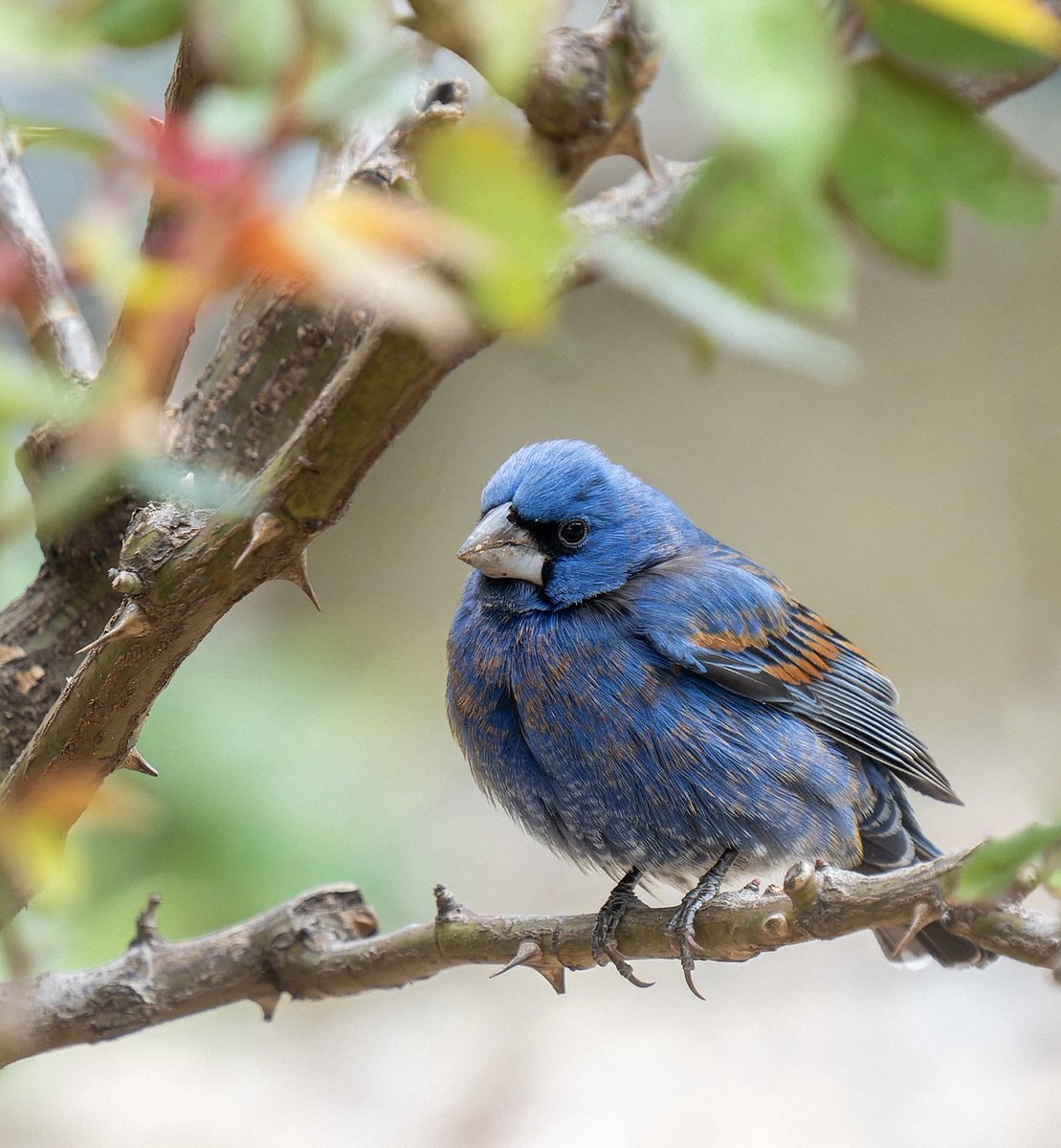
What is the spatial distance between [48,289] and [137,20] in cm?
94

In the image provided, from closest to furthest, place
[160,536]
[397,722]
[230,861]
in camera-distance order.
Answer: [160,536]
[230,861]
[397,722]

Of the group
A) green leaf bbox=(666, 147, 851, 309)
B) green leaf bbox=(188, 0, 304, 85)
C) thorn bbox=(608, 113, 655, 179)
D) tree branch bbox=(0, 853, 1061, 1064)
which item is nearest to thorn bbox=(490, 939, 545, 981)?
tree branch bbox=(0, 853, 1061, 1064)

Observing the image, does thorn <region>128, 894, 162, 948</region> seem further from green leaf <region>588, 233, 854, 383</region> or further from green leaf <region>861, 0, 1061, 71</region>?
green leaf <region>861, 0, 1061, 71</region>

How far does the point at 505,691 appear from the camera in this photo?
2.25 m

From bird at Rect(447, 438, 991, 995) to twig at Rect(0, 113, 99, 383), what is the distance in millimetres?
676

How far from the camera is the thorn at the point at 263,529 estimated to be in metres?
1.08

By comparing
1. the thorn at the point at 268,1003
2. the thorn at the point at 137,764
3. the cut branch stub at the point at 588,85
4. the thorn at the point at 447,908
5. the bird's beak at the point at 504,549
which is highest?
the bird's beak at the point at 504,549

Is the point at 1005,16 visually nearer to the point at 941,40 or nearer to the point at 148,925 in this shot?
the point at 941,40

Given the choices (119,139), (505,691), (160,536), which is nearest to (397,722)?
(505,691)

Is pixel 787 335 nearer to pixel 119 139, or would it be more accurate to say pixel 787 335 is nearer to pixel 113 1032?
pixel 119 139

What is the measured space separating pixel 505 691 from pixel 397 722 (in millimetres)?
2555

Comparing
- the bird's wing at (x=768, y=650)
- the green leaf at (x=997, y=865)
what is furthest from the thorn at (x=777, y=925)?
the green leaf at (x=997, y=865)

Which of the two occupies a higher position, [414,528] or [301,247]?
[414,528]

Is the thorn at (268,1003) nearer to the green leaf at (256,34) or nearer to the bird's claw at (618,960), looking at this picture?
the bird's claw at (618,960)
